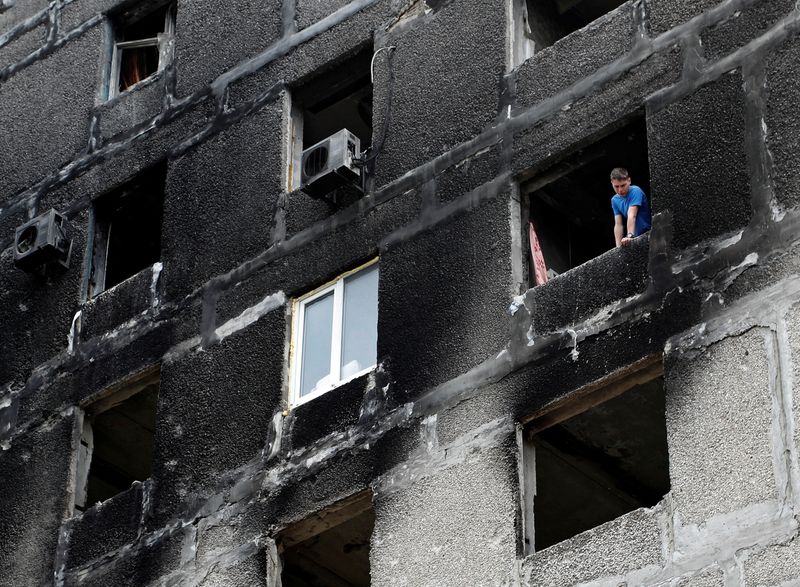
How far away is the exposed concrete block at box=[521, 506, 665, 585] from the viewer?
15.8 metres

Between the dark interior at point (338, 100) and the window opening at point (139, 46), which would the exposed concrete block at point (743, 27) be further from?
the window opening at point (139, 46)

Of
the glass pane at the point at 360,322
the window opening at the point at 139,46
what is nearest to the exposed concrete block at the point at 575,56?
the glass pane at the point at 360,322

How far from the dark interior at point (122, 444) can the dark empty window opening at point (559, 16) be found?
4829 mm

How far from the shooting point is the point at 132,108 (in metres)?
22.5

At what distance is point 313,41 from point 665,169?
4884 millimetres

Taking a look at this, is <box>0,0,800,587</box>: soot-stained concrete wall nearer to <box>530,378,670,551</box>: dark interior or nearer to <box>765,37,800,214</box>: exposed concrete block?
<box>765,37,800,214</box>: exposed concrete block

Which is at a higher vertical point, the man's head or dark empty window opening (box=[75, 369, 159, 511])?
dark empty window opening (box=[75, 369, 159, 511])

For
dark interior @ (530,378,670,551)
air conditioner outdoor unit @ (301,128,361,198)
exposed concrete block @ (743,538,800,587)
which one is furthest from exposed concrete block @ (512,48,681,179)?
exposed concrete block @ (743,538,800,587)

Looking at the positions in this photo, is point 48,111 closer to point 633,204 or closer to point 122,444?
point 122,444

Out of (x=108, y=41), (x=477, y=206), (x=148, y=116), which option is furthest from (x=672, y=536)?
(x=108, y=41)

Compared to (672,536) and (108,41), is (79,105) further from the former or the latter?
(672,536)

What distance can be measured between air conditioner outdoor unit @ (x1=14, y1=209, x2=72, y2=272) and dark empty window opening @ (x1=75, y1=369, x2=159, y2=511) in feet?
5.42

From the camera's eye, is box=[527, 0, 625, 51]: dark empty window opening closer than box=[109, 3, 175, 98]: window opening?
Yes

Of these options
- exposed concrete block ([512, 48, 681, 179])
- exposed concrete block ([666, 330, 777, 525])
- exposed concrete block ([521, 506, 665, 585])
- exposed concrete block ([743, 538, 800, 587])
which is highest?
exposed concrete block ([512, 48, 681, 179])
